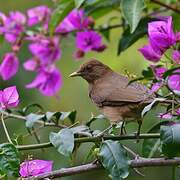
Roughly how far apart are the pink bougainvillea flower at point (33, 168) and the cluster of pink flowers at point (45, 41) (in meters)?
0.75

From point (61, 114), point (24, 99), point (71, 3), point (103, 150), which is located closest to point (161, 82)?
point (103, 150)

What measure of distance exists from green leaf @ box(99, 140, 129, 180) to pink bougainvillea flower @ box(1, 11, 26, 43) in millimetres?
1033

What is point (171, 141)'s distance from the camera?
1463 mm

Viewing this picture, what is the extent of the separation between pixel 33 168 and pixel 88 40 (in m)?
0.82

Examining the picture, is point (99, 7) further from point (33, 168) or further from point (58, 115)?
point (33, 168)

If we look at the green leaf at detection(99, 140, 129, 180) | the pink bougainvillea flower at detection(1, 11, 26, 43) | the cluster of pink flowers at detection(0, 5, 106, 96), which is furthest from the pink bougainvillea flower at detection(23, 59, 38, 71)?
the green leaf at detection(99, 140, 129, 180)

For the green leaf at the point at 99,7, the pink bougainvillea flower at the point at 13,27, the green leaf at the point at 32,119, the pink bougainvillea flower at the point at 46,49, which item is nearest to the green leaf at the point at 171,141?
the green leaf at the point at 32,119

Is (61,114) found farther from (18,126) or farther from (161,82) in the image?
(18,126)

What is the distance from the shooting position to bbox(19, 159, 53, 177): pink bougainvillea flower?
1545 millimetres

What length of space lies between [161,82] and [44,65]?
93 centimetres

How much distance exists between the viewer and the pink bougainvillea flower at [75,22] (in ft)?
7.72

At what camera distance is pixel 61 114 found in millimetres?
1795

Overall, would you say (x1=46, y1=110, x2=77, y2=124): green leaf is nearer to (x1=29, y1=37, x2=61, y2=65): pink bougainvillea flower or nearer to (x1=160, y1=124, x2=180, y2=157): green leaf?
(x1=160, y1=124, x2=180, y2=157): green leaf

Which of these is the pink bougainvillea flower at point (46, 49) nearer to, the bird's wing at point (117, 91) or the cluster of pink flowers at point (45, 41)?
the cluster of pink flowers at point (45, 41)
